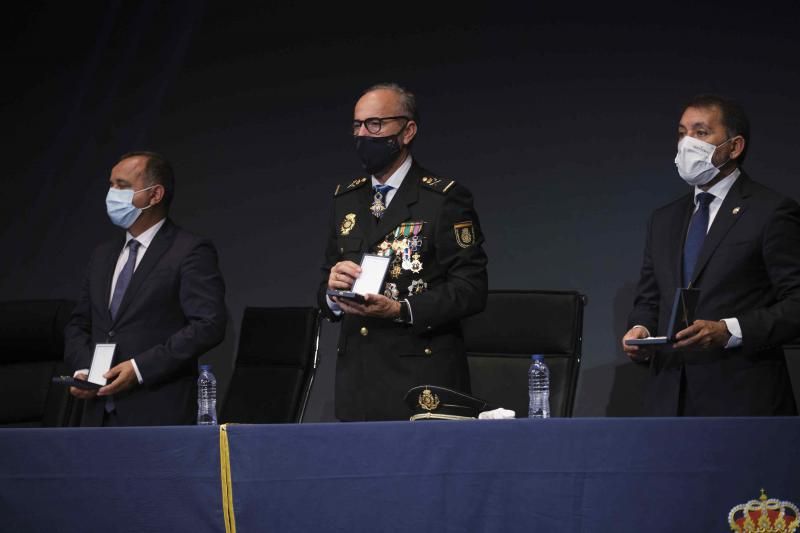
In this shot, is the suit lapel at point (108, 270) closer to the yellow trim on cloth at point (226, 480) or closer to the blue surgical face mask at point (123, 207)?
the blue surgical face mask at point (123, 207)

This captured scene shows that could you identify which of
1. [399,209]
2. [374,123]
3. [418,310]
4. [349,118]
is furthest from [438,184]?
[349,118]

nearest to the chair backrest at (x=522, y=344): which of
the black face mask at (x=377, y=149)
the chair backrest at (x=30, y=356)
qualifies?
the black face mask at (x=377, y=149)

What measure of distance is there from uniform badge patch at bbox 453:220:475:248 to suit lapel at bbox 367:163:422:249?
0.49 ft

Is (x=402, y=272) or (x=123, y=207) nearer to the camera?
(x=402, y=272)

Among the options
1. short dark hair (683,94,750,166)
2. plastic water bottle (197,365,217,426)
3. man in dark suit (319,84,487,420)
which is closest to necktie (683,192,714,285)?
short dark hair (683,94,750,166)

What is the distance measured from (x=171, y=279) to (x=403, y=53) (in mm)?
1750

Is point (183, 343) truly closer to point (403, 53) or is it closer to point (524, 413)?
point (524, 413)

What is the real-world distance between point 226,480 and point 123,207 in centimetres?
159

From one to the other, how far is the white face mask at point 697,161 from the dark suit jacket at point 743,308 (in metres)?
0.09

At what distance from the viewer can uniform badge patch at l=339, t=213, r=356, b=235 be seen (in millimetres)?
3125

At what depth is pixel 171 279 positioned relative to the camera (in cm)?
333

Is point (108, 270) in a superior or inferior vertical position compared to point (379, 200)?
inferior

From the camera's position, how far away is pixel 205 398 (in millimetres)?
4070

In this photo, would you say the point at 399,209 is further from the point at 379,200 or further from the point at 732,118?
the point at 732,118
